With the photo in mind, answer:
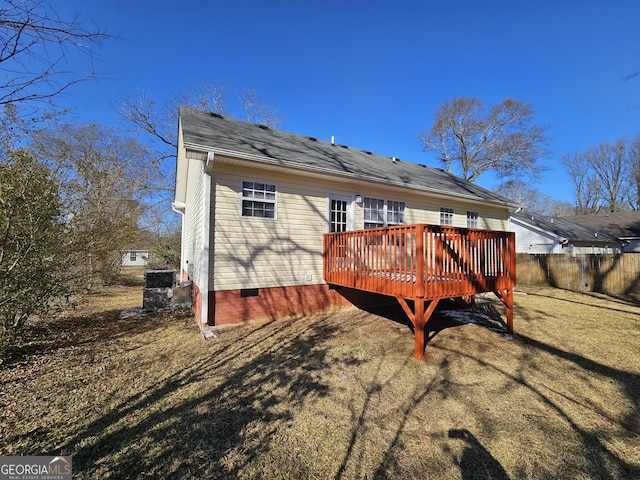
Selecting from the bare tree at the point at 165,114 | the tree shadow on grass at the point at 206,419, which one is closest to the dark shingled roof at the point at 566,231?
the tree shadow on grass at the point at 206,419

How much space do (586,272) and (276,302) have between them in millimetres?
13306

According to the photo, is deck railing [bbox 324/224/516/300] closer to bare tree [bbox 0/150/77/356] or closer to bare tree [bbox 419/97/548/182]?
bare tree [bbox 0/150/77/356]

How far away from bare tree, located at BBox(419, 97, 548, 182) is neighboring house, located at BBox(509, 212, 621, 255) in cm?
437

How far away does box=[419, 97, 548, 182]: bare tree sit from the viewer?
21516mm

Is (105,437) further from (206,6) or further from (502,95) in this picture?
(502,95)

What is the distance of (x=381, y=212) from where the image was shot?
8484 millimetres

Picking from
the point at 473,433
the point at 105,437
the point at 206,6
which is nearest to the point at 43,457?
Result: the point at 105,437

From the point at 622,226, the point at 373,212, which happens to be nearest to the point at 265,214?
the point at 373,212

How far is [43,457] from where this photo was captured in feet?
7.64

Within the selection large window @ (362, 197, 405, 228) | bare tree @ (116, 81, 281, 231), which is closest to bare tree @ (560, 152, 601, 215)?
bare tree @ (116, 81, 281, 231)

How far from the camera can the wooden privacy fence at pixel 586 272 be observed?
10766 mm

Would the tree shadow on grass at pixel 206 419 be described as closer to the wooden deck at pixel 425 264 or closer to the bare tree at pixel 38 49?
the wooden deck at pixel 425 264

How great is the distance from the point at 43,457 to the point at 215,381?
5.60ft

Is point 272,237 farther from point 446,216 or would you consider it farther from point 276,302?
point 446,216
